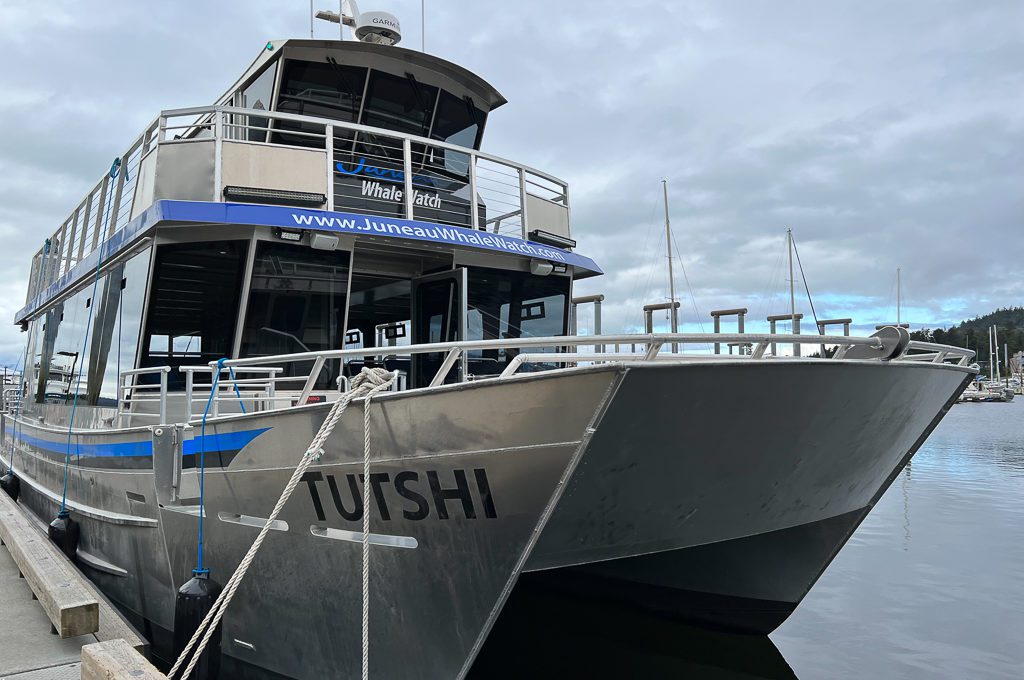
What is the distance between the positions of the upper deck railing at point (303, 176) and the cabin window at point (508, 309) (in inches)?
20.6

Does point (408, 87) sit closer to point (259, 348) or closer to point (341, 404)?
point (259, 348)

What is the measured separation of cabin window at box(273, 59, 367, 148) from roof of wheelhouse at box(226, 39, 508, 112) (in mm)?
109

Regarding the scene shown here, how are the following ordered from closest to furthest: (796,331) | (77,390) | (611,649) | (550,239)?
(611,649), (77,390), (550,239), (796,331)

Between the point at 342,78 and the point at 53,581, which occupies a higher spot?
the point at 342,78

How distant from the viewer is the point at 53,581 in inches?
233

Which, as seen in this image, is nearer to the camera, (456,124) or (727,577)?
(727,577)

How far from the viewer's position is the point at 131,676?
12.5 feet

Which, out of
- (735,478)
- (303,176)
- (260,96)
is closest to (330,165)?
(303,176)

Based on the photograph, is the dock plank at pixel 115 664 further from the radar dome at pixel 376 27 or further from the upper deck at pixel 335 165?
the radar dome at pixel 376 27

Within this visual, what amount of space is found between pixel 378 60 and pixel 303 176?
7.34ft

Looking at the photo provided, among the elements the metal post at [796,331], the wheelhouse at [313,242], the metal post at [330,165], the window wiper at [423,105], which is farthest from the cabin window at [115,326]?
the metal post at [796,331]

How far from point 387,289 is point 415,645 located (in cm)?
468

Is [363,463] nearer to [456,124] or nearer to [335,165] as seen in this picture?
[335,165]

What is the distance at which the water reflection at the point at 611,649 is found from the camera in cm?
614
